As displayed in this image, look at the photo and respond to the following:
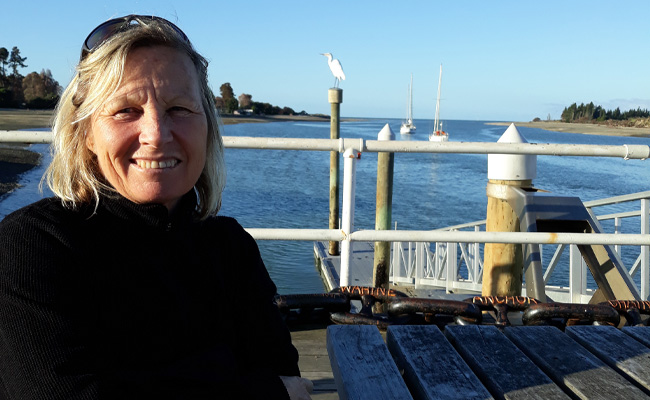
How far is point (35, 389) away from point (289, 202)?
20517mm

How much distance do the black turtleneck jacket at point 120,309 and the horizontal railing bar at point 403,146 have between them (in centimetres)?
123

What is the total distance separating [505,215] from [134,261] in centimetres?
314

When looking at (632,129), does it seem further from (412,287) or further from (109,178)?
(109,178)

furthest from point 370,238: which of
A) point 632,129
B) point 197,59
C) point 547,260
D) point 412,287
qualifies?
point 632,129

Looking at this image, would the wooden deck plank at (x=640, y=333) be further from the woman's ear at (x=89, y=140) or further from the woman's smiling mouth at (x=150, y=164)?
the woman's ear at (x=89, y=140)

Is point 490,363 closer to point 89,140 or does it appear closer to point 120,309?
point 120,309

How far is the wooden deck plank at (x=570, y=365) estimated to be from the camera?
1.29m

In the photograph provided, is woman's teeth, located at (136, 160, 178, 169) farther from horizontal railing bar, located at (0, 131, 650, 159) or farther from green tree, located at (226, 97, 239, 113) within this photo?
green tree, located at (226, 97, 239, 113)

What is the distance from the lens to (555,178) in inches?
1192

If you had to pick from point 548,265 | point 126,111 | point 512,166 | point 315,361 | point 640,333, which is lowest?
point 548,265

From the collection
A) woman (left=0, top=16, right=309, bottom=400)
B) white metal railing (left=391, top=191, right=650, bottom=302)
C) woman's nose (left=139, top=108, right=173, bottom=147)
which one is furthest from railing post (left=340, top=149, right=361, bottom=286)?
woman's nose (left=139, top=108, right=173, bottom=147)

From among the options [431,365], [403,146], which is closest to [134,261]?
[431,365]

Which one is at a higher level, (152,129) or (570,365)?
(152,129)

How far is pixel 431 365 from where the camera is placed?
4.54 feet
